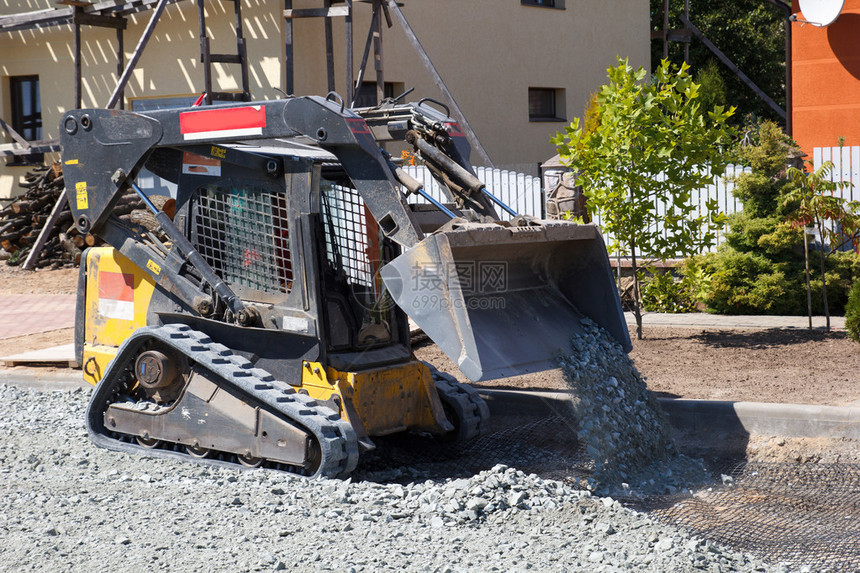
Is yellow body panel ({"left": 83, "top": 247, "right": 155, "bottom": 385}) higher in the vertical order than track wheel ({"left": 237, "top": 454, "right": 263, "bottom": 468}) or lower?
higher

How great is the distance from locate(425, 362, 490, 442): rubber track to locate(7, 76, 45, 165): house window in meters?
15.9

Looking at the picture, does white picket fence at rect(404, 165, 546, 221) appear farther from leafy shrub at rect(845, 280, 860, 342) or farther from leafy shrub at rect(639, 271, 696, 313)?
leafy shrub at rect(845, 280, 860, 342)

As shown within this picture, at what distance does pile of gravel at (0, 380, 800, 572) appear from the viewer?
4309 mm

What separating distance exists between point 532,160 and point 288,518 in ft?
54.9

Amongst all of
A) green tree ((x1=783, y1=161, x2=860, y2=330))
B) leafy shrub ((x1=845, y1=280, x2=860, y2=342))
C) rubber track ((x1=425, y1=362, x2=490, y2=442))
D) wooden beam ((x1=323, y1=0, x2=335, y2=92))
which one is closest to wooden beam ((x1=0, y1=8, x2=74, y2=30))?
wooden beam ((x1=323, y1=0, x2=335, y2=92))

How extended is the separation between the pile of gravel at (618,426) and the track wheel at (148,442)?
2.72 m

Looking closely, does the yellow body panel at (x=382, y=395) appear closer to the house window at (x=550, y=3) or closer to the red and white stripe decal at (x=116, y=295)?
the red and white stripe decal at (x=116, y=295)

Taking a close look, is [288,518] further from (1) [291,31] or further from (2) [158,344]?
(1) [291,31]

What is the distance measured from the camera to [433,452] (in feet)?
22.1

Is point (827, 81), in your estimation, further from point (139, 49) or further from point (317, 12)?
point (139, 49)

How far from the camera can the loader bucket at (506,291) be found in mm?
5258

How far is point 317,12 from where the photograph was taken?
15453 mm

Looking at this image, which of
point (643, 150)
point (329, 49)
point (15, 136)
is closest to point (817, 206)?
point (643, 150)

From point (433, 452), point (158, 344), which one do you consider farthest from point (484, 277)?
point (158, 344)
